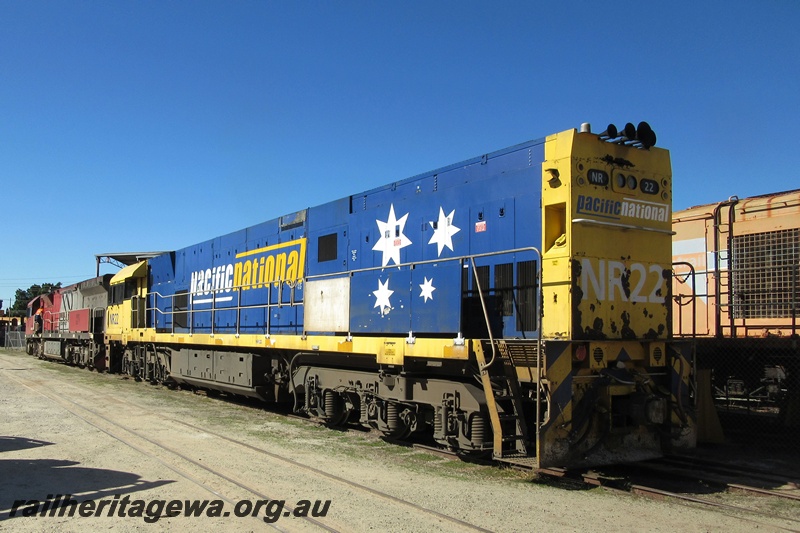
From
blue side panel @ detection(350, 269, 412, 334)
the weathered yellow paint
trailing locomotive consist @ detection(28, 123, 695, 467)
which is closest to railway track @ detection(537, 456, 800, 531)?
trailing locomotive consist @ detection(28, 123, 695, 467)

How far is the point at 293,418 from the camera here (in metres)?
12.3

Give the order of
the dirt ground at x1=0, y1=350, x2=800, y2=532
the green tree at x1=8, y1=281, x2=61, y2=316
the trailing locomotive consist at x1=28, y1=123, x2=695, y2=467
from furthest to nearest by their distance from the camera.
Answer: the green tree at x1=8, y1=281, x2=61, y2=316 < the trailing locomotive consist at x1=28, y1=123, x2=695, y2=467 < the dirt ground at x1=0, y1=350, x2=800, y2=532

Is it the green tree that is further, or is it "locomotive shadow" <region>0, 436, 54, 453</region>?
the green tree

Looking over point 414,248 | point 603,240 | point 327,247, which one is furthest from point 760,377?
point 327,247

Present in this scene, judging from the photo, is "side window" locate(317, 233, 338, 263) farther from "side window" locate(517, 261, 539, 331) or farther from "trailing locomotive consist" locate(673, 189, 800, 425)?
"trailing locomotive consist" locate(673, 189, 800, 425)

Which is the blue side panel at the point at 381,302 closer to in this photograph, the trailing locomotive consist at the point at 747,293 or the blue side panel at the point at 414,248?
the blue side panel at the point at 414,248

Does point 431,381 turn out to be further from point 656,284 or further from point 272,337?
point 272,337

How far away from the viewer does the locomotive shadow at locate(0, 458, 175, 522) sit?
20.4 feet

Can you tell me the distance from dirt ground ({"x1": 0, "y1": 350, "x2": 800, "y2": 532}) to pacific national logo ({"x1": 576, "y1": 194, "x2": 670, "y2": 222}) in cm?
313

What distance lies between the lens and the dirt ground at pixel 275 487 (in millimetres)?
5562

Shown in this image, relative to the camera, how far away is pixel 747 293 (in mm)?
10266

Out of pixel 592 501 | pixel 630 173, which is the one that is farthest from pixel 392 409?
pixel 630 173

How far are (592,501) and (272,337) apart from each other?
→ 7.21 meters

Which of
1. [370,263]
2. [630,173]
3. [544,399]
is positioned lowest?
[544,399]
